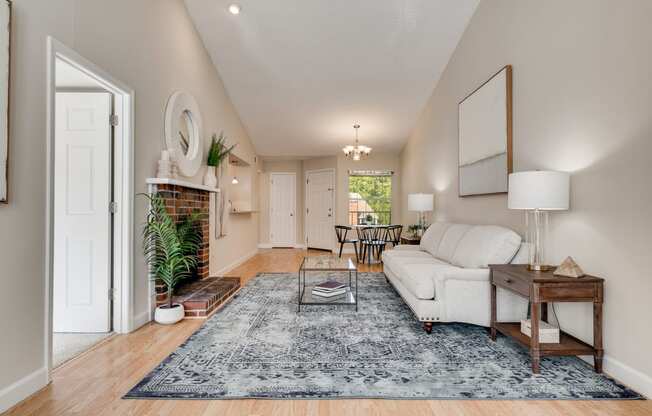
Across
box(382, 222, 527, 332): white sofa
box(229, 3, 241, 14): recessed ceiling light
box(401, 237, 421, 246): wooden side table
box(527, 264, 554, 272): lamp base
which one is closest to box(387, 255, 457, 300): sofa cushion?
box(382, 222, 527, 332): white sofa

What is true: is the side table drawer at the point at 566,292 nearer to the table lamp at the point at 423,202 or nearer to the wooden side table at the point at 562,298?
the wooden side table at the point at 562,298

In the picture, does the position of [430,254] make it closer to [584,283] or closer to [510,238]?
[510,238]

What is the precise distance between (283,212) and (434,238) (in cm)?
530

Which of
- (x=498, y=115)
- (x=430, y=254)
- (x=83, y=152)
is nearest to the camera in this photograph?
(x=83, y=152)

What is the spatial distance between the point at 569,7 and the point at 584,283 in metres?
2.00

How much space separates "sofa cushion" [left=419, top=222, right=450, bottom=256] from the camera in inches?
169

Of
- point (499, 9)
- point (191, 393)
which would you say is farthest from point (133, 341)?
point (499, 9)

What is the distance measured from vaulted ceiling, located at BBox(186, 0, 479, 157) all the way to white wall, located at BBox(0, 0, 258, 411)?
84 cm

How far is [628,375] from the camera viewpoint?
2.00 m

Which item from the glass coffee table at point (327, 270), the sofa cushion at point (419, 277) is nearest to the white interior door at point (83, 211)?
the glass coffee table at point (327, 270)

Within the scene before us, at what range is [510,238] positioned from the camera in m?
2.87

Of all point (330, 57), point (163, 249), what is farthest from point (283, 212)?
point (163, 249)

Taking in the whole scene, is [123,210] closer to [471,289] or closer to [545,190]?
[471,289]

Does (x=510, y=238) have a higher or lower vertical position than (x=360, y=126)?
lower
